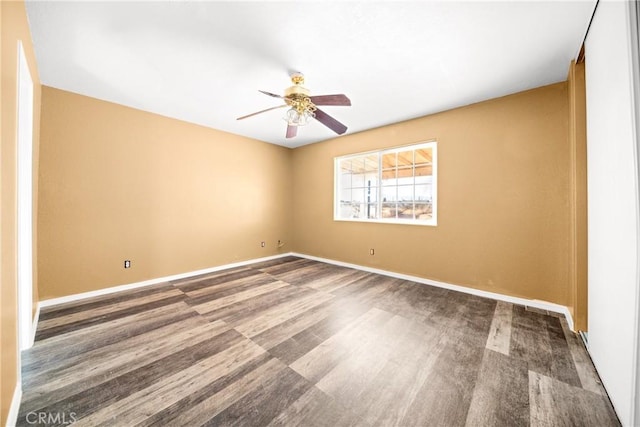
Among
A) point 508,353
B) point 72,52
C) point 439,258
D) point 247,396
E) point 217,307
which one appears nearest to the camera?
point 247,396

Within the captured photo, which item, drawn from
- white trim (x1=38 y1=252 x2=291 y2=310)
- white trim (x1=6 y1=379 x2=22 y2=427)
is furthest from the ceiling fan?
white trim (x1=38 y1=252 x2=291 y2=310)

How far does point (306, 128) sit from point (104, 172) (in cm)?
297

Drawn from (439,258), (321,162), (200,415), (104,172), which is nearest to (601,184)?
(439,258)

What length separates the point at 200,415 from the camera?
1269 millimetres

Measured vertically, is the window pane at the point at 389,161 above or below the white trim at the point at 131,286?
above

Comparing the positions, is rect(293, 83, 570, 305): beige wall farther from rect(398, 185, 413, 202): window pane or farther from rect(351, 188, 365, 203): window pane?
rect(351, 188, 365, 203): window pane

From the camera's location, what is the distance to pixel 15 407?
1.24 metres

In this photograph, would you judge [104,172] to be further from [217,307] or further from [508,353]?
[508,353]

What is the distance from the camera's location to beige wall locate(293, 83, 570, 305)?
2.55 meters

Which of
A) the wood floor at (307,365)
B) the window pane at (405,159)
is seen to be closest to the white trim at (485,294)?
the wood floor at (307,365)

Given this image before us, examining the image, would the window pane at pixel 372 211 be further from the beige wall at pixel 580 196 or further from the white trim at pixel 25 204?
the white trim at pixel 25 204

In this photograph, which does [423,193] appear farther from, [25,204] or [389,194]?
[25,204]

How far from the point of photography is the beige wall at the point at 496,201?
2.55m

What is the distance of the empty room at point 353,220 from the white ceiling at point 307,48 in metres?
0.02
